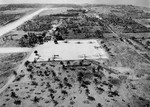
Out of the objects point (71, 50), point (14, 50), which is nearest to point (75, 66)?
point (71, 50)

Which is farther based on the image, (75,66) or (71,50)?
(71,50)

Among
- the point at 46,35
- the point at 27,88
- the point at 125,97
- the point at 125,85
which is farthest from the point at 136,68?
the point at 46,35

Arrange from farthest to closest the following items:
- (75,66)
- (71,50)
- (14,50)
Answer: (14,50) < (71,50) < (75,66)

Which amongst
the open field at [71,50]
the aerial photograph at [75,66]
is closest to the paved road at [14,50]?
the aerial photograph at [75,66]

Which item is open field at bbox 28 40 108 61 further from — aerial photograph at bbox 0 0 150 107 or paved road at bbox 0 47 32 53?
paved road at bbox 0 47 32 53

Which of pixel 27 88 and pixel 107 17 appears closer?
pixel 27 88

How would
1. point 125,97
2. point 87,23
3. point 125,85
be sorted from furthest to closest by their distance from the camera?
point 87,23 → point 125,85 → point 125,97

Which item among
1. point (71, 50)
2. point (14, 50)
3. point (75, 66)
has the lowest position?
point (75, 66)

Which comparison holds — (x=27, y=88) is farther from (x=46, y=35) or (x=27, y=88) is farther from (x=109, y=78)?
(x=46, y=35)

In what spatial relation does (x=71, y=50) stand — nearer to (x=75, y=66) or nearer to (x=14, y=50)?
(x=75, y=66)
